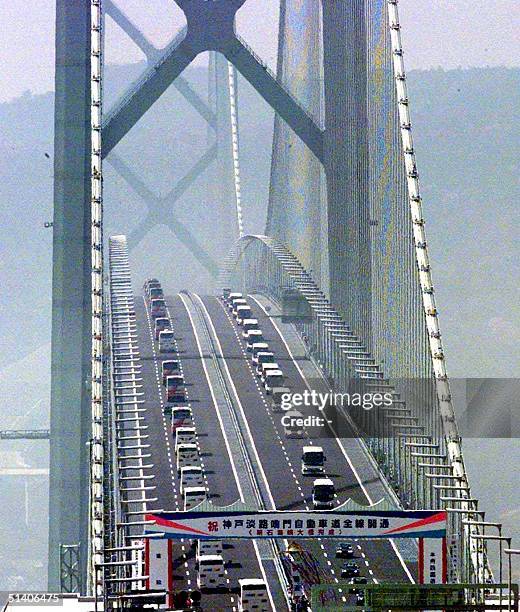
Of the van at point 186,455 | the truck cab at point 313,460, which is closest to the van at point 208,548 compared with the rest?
the truck cab at point 313,460

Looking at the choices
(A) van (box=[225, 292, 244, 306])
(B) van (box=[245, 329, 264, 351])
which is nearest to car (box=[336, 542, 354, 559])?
(B) van (box=[245, 329, 264, 351])

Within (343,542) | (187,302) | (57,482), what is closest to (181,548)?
(343,542)

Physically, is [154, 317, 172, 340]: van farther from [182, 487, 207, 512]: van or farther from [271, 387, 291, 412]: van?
[182, 487, 207, 512]: van

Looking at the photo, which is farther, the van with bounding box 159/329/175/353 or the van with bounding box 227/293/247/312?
the van with bounding box 159/329/175/353

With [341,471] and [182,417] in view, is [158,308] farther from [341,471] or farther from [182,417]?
[341,471]

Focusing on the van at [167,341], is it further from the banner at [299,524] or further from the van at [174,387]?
the banner at [299,524]

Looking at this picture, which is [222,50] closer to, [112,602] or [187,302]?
[187,302]
